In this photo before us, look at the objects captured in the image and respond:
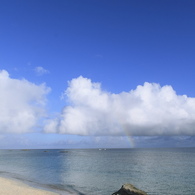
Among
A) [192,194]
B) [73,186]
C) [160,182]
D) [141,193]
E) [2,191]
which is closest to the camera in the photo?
[141,193]

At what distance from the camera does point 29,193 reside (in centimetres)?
3631

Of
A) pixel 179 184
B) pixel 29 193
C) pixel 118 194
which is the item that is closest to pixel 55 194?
pixel 29 193

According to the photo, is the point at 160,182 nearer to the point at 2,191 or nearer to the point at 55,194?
the point at 55,194

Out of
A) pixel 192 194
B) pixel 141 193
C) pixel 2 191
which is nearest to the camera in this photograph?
pixel 141 193

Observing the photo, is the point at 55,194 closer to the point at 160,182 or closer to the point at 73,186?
the point at 73,186

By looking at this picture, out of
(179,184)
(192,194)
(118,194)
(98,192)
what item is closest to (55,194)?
(98,192)

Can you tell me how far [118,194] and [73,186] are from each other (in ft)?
49.8

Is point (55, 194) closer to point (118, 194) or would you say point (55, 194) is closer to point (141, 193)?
point (118, 194)

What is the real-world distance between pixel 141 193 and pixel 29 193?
17.8m

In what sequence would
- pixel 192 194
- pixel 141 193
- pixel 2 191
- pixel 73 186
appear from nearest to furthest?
pixel 141 193 → pixel 2 191 → pixel 192 194 → pixel 73 186

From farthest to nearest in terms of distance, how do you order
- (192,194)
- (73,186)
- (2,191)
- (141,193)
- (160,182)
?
(160,182) < (73,186) < (192,194) < (2,191) < (141,193)

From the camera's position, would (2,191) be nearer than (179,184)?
Yes

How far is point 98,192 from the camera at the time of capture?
40688 mm

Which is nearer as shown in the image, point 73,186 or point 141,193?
point 141,193
